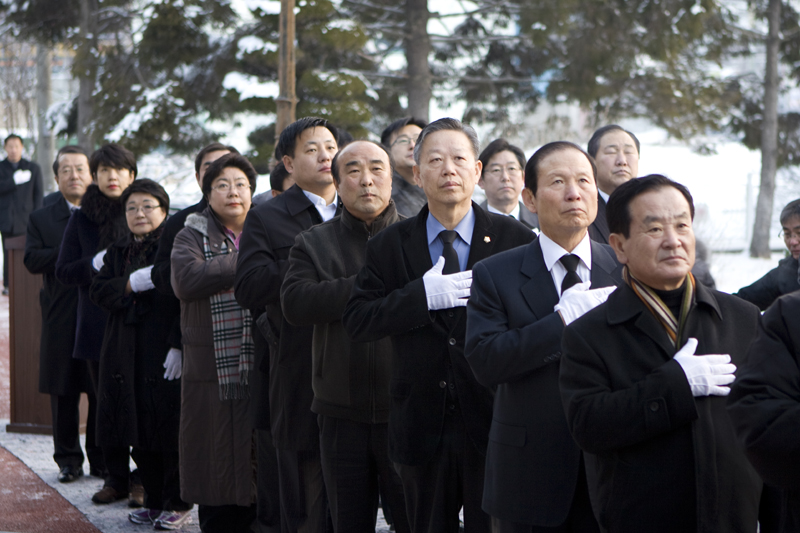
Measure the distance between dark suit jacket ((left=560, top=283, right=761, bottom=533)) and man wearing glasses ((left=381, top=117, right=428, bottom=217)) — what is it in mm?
2935

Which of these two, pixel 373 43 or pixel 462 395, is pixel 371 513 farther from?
pixel 373 43

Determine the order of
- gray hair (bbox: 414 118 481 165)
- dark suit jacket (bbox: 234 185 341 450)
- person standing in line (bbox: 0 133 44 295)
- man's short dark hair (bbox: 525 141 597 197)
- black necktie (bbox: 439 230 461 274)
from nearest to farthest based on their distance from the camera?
man's short dark hair (bbox: 525 141 597 197), black necktie (bbox: 439 230 461 274), gray hair (bbox: 414 118 481 165), dark suit jacket (bbox: 234 185 341 450), person standing in line (bbox: 0 133 44 295)

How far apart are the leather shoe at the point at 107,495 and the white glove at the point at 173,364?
98cm

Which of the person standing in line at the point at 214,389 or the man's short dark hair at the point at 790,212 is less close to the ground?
the man's short dark hair at the point at 790,212

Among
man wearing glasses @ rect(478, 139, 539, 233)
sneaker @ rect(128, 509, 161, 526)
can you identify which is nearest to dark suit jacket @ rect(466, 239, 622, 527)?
man wearing glasses @ rect(478, 139, 539, 233)

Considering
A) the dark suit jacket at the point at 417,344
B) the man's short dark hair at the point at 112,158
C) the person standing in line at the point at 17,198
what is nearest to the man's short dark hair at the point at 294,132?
the dark suit jacket at the point at 417,344

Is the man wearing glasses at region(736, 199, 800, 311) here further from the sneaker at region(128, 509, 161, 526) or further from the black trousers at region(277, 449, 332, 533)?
the sneaker at region(128, 509, 161, 526)

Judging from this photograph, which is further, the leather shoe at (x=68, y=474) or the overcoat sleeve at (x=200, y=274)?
the leather shoe at (x=68, y=474)

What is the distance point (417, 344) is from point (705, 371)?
3.75 feet

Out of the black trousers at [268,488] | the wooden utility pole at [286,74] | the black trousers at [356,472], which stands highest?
the wooden utility pole at [286,74]

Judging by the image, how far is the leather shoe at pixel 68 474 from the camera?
5.97 metres

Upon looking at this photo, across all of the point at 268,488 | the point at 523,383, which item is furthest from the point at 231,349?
the point at 523,383

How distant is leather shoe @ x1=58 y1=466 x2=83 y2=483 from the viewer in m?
5.97

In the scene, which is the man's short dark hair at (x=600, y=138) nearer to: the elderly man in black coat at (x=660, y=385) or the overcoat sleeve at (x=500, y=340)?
the overcoat sleeve at (x=500, y=340)
